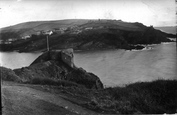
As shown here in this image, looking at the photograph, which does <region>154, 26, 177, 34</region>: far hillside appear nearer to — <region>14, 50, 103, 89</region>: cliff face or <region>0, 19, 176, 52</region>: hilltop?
<region>0, 19, 176, 52</region>: hilltop

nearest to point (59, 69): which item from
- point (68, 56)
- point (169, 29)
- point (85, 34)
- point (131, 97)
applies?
point (68, 56)

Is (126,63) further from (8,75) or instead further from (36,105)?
(8,75)

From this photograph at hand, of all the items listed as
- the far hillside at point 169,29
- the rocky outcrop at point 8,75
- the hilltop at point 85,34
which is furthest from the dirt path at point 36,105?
the far hillside at point 169,29

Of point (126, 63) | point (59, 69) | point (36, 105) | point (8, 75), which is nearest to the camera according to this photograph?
point (36, 105)

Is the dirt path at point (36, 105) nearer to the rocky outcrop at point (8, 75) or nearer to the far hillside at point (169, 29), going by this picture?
the rocky outcrop at point (8, 75)

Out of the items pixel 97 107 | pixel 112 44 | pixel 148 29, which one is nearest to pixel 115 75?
pixel 112 44

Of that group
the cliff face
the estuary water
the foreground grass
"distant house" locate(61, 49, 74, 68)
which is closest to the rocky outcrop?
the cliff face

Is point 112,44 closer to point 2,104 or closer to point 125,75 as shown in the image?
point 125,75
